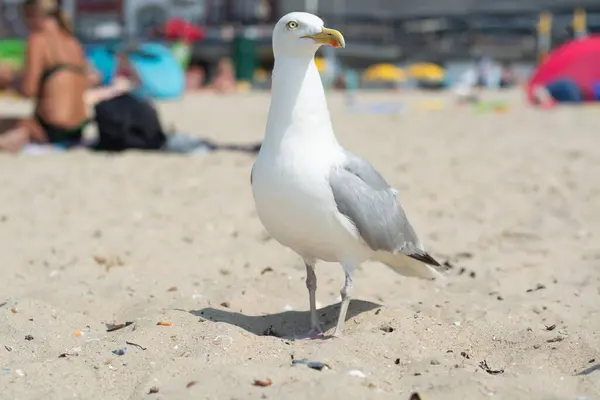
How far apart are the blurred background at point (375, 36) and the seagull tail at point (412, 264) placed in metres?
13.4

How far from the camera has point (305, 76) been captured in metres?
2.68

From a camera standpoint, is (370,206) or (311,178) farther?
(370,206)

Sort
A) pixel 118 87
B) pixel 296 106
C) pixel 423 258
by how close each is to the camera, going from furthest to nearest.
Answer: pixel 118 87
pixel 423 258
pixel 296 106

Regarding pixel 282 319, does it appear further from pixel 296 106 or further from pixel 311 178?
pixel 296 106

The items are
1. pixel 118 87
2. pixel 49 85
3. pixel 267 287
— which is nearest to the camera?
pixel 267 287

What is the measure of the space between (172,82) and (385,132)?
630 cm

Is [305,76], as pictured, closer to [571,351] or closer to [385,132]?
[571,351]

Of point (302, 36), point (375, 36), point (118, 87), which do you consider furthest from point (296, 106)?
point (375, 36)

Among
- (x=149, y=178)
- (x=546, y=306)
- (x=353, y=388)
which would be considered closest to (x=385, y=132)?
(x=149, y=178)

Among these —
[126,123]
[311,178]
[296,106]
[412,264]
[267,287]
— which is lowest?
[267,287]

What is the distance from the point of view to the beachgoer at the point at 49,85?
22.7ft

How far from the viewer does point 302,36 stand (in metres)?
2.61

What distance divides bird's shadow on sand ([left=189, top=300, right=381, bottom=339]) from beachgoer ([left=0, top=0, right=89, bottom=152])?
443cm

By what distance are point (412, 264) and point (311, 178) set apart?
0.71 meters
